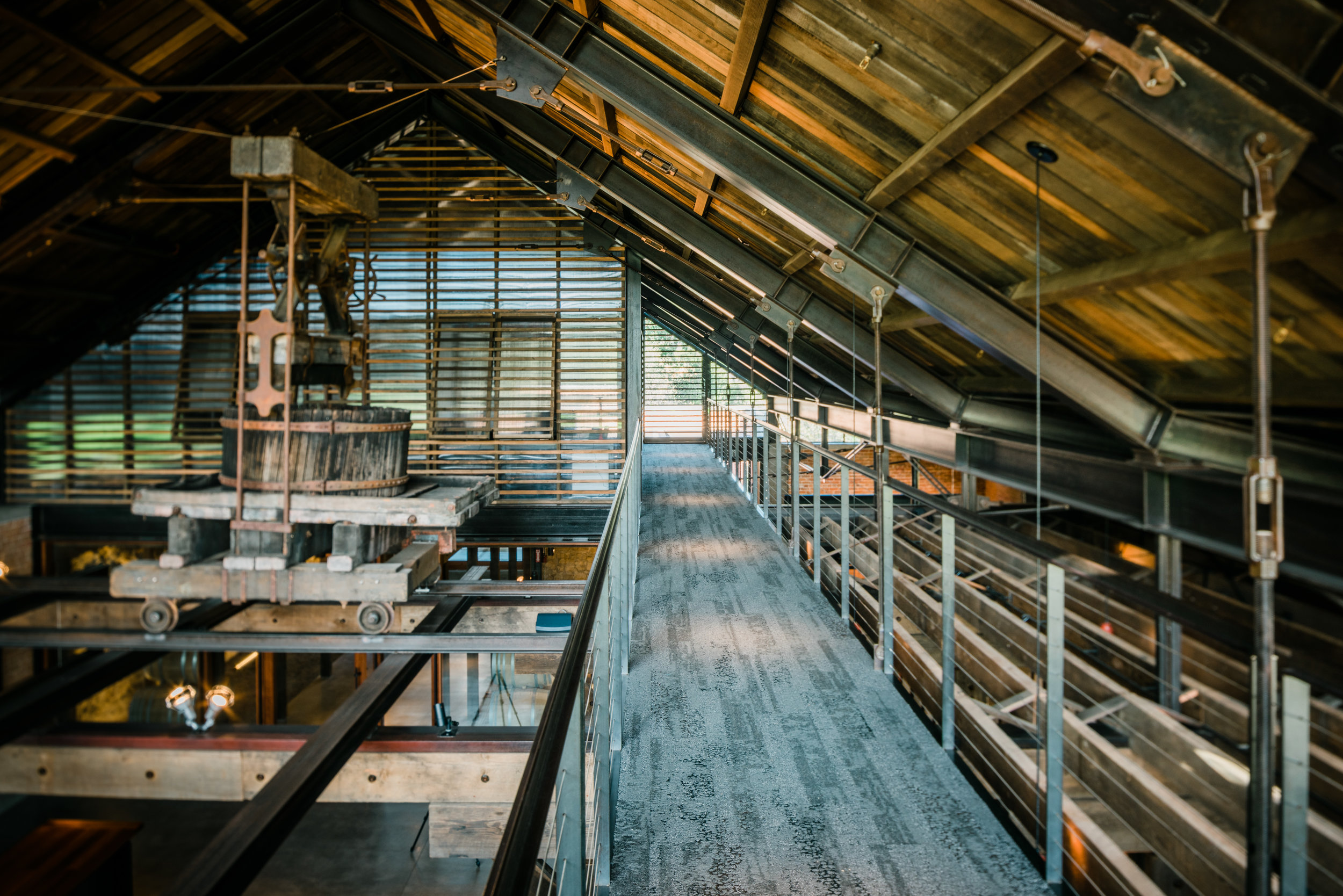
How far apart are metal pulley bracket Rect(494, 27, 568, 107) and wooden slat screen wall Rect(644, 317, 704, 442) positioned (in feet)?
53.9

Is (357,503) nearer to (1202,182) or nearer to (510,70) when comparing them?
(510,70)

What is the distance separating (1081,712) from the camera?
4016 mm

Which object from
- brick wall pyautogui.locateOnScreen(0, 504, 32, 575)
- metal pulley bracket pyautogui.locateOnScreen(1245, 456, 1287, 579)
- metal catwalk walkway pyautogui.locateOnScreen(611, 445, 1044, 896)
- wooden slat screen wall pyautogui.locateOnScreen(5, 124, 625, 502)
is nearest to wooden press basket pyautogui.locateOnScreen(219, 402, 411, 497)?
metal catwalk walkway pyautogui.locateOnScreen(611, 445, 1044, 896)

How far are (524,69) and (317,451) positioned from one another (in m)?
2.59

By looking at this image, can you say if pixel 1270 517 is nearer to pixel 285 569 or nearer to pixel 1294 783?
pixel 1294 783

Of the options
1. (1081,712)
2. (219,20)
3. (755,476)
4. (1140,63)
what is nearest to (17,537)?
(219,20)

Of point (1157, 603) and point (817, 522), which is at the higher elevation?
point (1157, 603)

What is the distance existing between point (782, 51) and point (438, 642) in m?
3.39

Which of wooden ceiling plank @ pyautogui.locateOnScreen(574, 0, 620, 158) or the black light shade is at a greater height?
wooden ceiling plank @ pyautogui.locateOnScreen(574, 0, 620, 158)

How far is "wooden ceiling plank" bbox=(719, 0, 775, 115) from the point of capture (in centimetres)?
314

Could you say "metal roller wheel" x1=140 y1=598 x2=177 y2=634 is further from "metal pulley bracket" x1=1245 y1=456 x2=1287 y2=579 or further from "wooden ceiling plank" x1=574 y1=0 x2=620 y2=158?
"metal pulley bracket" x1=1245 y1=456 x2=1287 y2=579

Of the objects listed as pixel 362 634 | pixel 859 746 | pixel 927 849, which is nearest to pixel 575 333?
pixel 362 634

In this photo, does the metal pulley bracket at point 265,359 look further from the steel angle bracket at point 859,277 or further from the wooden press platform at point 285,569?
the steel angle bracket at point 859,277

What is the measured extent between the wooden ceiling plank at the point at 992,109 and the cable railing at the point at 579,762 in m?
2.01
